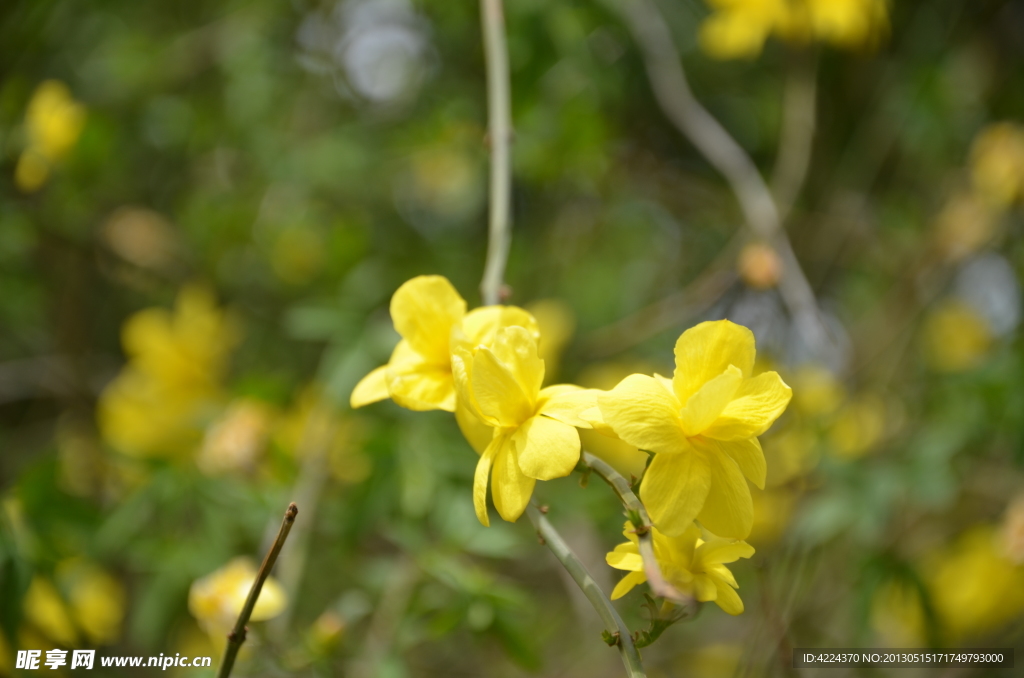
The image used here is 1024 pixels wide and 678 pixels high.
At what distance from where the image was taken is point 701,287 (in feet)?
4.78

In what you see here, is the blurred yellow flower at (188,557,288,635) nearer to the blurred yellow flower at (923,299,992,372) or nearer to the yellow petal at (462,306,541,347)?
the yellow petal at (462,306,541,347)

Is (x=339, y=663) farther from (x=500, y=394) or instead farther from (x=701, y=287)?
(x=701, y=287)

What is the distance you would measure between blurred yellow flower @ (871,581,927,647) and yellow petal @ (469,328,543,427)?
1.05 m

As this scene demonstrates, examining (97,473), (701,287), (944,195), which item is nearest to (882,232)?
(944,195)

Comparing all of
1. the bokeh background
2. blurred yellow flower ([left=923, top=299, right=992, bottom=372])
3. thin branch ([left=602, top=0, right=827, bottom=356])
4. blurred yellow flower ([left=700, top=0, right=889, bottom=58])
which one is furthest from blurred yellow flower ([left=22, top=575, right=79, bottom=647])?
blurred yellow flower ([left=923, top=299, right=992, bottom=372])

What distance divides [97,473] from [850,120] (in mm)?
2531

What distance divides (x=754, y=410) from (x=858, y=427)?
139 centimetres

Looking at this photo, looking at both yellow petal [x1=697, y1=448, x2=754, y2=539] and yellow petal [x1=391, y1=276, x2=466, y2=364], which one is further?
yellow petal [x1=391, y1=276, x2=466, y2=364]

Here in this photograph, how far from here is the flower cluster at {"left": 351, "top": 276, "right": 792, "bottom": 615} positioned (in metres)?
0.48

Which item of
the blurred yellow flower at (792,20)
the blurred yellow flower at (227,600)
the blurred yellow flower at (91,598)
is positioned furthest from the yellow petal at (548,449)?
the blurred yellow flower at (792,20)

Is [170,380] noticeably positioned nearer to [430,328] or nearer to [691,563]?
[430,328]

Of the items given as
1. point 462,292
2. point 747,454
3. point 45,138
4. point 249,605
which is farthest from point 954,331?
point 45,138

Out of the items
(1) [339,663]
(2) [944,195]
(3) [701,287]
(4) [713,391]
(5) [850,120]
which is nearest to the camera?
(4) [713,391]

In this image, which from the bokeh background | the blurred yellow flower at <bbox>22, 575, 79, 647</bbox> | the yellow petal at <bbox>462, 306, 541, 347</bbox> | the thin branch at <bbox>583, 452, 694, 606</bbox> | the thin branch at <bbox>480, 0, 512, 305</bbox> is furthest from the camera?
the bokeh background
